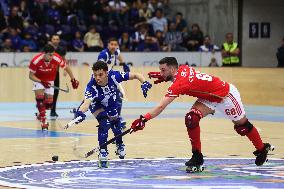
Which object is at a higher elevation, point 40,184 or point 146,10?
point 146,10

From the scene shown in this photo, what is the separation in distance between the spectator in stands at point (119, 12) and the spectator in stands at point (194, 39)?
2.66m

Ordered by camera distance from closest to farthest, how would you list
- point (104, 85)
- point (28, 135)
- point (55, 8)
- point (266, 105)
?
point (104, 85)
point (28, 135)
point (266, 105)
point (55, 8)

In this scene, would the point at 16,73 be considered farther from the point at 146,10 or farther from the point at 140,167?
the point at 140,167

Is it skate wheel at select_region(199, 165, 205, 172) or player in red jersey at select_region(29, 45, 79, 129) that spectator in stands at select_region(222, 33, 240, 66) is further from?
skate wheel at select_region(199, 165, 205, 172)

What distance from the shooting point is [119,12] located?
3612 cm

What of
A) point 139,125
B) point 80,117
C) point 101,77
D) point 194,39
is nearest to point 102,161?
point 80,117

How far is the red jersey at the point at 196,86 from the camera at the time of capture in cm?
1268

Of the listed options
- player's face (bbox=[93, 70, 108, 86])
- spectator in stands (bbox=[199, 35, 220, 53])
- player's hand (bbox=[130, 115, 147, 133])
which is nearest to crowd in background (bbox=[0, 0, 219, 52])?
spectator in stands (bbox=[199, 35, 220, 53])

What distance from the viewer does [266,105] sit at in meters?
29.2

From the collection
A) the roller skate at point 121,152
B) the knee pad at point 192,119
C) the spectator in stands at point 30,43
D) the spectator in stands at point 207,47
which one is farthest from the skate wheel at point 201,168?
the spectator in stands at point 207,47

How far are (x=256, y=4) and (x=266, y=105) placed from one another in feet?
34.3

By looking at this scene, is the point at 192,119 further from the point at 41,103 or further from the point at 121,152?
the point at 41,103

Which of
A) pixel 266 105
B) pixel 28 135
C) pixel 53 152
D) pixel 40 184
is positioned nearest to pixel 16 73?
pixel 266 105

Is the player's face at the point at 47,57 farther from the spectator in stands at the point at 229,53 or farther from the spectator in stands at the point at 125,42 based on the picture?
the spectator in stands at the point at 125,42
